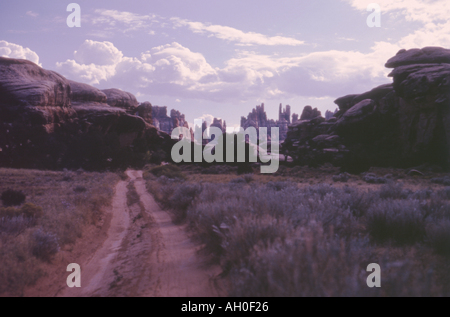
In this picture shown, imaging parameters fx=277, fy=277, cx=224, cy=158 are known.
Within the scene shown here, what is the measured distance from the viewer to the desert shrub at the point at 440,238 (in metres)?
5.20

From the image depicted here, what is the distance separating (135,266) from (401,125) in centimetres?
4356

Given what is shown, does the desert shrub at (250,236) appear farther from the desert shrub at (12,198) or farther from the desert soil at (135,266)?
the desert shrub at (12,198)

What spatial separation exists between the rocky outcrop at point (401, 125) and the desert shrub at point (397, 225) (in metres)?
31.7

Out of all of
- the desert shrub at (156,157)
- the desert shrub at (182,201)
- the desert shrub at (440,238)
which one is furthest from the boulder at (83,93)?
the desert shrub at (440,238)

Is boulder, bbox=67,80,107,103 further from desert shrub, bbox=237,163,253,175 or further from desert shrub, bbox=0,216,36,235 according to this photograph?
desert shrub, bbox=0,216,36,235

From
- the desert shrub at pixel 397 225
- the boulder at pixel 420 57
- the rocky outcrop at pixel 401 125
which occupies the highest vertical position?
the boulder at pixel 420 57

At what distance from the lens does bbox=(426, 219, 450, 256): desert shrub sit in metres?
5.20

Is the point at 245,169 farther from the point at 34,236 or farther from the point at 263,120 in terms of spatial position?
the point at 263,120

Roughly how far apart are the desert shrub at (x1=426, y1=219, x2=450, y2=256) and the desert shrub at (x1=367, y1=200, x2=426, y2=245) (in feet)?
1.68

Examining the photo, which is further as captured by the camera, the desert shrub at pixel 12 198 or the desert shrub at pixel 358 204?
the desert shrub at pixel 12 198

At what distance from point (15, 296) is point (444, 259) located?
23.8ft

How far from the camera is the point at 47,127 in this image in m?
43.3

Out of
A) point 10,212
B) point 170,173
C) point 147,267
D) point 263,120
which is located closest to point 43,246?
point 147,267

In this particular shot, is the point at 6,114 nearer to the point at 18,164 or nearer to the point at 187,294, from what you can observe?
the point at 18,164
